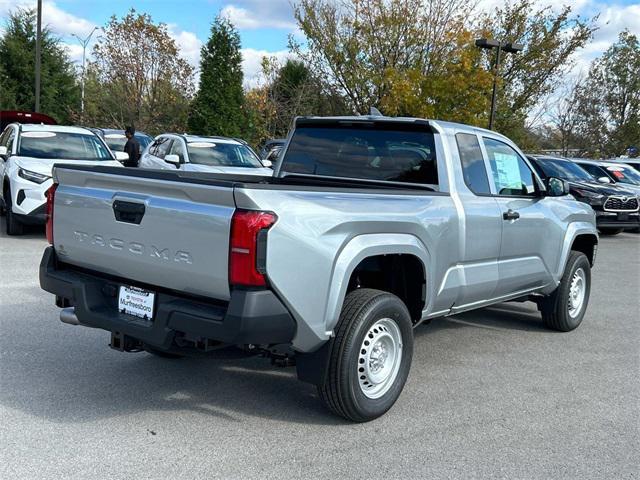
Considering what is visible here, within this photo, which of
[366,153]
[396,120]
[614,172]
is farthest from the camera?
[614,172]

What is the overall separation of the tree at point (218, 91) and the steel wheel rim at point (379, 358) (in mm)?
18024

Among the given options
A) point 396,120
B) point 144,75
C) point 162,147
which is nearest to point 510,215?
point 396,120

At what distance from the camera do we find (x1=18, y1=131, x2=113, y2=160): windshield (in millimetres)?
11281

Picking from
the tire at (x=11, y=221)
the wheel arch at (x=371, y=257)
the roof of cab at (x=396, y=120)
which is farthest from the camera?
the tire at (x=11, y=221)

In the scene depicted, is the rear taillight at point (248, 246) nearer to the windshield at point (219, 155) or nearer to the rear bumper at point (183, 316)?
the rear bumper at point (183, 316)

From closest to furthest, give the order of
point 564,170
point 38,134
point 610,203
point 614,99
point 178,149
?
point 38,134 → point 178,149 → point 610,203 → point 564,170 → point 614,99

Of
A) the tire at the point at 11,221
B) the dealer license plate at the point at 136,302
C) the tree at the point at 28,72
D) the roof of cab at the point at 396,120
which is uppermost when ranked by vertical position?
the tree at the point at 28,72

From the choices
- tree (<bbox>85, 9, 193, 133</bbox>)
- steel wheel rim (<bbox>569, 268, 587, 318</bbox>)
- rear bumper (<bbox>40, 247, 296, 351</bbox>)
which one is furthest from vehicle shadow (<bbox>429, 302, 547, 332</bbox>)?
tree (<bbox>85, 9, 193, 133</bbox>)

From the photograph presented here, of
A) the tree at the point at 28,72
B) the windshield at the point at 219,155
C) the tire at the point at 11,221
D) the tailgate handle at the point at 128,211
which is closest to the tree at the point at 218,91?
the windshield at the point at 219,155

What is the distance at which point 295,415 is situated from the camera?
13.8ft

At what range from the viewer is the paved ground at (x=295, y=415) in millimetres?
3523

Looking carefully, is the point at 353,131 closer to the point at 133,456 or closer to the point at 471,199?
the point at 471,199

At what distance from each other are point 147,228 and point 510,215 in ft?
10.1

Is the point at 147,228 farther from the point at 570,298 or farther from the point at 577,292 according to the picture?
the point at 577,292
